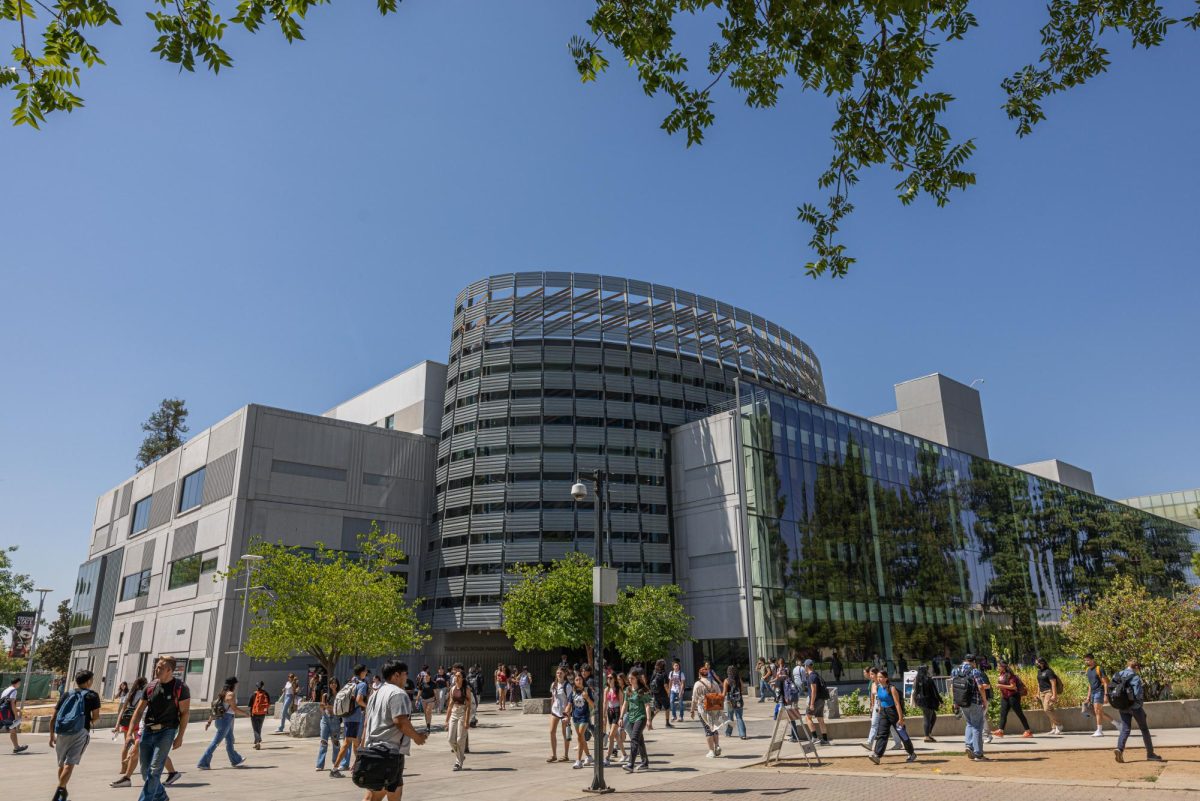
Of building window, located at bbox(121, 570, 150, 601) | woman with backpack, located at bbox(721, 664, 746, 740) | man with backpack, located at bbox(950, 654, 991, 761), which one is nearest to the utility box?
man with backpack, located at bbox(950, 654, 991, 761)

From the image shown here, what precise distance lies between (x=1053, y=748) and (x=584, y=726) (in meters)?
9.04

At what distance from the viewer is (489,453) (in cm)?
4866

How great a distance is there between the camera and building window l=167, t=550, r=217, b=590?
151ft

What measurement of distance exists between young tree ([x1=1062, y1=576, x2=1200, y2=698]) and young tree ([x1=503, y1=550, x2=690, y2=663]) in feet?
60.9

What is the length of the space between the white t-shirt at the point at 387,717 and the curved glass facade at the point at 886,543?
37.2 meters

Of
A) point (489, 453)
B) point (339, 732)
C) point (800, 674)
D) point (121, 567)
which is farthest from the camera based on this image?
point (121, 567)

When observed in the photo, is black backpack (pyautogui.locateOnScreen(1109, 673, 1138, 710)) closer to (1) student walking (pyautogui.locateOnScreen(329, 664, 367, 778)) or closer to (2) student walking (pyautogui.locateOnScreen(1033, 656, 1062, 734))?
(2) student walking (pyautogui.locateOnScreen(1033, 656, 1062, 734))

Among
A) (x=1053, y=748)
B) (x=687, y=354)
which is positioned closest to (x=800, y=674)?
(x=1053, y=748)

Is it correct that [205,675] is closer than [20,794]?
No

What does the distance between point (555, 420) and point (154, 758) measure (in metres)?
39.1

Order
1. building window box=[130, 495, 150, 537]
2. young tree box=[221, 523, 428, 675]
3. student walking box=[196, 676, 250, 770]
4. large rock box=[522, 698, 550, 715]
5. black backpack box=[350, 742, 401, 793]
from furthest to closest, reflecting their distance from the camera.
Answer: building window box=[130, 495, 150, 537] → large rock box=[522, 698, 550, 715] → young tree box=[221, 523, 428, 675] → student walking box=[196, 676, 250, 770] → black backpack box=[350, 742, 401, 793]

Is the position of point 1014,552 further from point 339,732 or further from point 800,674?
point 339,732

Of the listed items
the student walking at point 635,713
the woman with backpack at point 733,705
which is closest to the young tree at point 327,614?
the woman with backpack at point 733,705

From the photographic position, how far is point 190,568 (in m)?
47.9
